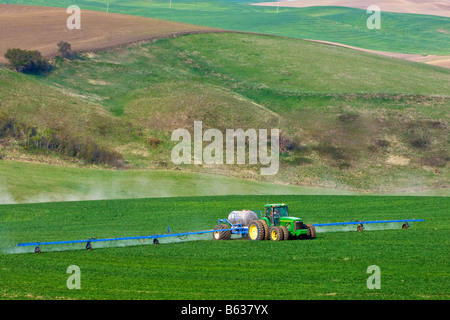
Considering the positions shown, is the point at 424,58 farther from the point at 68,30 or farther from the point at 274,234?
the point at 274,234

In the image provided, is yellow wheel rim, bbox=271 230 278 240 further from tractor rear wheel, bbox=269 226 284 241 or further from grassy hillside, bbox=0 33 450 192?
grassy hillside, bbox=0 33 450 192

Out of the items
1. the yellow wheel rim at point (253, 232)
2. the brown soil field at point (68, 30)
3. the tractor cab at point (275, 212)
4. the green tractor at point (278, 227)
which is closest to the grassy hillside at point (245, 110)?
the brown soil field at point (68, 30)

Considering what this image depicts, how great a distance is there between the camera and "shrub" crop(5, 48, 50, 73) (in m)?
79.4

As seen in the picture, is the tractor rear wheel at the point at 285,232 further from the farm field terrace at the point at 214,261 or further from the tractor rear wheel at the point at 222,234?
the tractor rear wheel at the point at 222,234

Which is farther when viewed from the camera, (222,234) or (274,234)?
(222,234)

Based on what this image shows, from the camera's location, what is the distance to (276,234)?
2953 cm

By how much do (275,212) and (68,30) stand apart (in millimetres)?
77547

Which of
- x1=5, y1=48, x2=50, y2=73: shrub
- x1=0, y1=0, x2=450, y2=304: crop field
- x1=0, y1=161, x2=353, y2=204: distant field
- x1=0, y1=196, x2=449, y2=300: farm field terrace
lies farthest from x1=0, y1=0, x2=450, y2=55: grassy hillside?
x1=0, y1=196, x2=449, y2=300: farm field terrace

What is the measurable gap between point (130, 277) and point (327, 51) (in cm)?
9004

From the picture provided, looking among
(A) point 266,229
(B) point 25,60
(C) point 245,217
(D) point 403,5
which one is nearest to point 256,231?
(A) point 266,229

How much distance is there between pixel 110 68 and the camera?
88.2 meters

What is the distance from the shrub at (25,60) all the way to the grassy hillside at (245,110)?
85.4 inches

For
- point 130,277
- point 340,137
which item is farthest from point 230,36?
point 130,277
